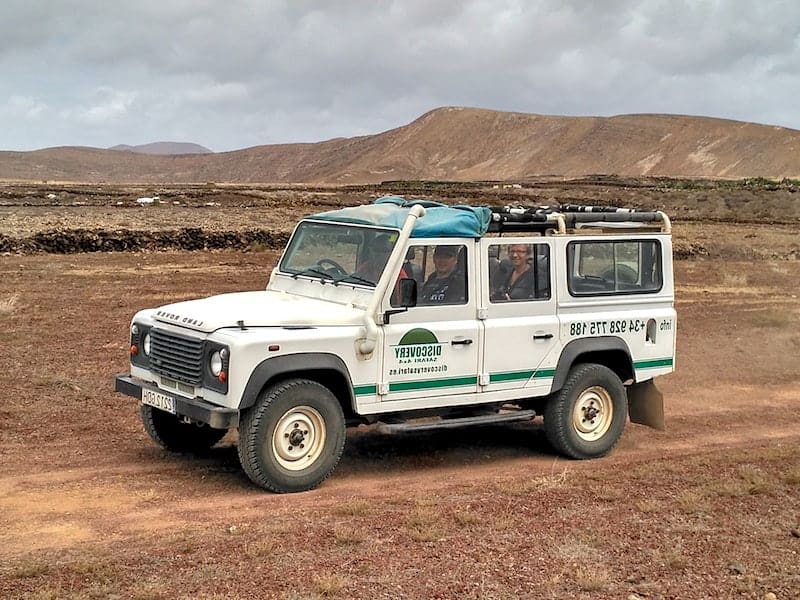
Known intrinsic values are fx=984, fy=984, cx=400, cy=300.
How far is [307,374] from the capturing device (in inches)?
297

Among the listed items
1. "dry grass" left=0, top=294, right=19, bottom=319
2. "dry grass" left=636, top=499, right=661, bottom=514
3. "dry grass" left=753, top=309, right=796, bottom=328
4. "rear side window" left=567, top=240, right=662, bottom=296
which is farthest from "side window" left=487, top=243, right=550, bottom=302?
"dry grass" left=753, top=309, right=796, bottom=328

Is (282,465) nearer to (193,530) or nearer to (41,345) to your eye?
(193,530)

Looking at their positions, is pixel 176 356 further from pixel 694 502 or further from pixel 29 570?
pixel 694 502

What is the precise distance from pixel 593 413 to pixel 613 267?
4.46 ft

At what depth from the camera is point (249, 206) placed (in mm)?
47438

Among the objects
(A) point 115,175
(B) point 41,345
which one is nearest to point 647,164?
(A) point 115,175

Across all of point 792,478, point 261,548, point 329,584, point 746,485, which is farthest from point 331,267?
point 792,478

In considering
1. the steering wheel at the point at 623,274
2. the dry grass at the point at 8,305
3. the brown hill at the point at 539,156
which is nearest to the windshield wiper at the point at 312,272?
the steering wheel at the point at 623,274

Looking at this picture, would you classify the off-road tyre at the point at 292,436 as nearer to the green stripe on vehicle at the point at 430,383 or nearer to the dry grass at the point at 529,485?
the green stripe on vehicle at the point at 430,383

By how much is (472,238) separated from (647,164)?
160038mm

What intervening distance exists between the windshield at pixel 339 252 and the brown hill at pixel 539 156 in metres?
141

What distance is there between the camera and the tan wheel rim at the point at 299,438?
24.1ft

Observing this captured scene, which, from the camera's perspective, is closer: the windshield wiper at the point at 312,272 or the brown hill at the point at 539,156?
the windshield wiper at the point at 312,272

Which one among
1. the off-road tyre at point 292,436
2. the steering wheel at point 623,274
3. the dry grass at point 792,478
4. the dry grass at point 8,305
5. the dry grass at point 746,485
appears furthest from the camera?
the dry grass at point 8,305
